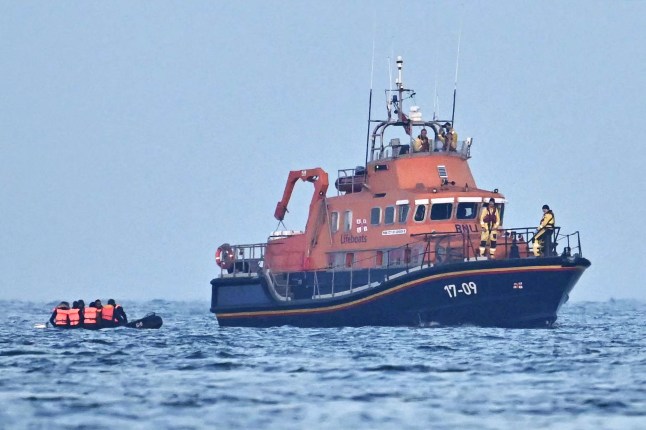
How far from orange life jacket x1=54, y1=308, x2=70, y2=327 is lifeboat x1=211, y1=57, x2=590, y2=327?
4.75 metres

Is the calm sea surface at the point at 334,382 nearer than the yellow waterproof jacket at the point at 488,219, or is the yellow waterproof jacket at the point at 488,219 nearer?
the calm sea surface at the point at 334,382

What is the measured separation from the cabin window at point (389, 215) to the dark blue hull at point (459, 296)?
1.50 meters

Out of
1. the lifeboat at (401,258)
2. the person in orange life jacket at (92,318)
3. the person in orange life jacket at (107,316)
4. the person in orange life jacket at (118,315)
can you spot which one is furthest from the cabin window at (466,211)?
the person in orange life jacket at (92,318)

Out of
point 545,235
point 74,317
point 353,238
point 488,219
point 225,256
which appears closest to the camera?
point 545,235

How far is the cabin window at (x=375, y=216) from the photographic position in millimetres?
35750

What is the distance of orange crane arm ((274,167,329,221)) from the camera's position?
3797 centimetres

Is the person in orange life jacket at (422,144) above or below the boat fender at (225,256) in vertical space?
above

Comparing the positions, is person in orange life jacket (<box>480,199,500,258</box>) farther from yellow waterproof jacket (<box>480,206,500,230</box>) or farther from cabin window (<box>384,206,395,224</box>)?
cabin window (<box>384,206,395,224</box>)

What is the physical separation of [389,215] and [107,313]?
28.7ft

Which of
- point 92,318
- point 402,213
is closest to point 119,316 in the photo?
point 92,318

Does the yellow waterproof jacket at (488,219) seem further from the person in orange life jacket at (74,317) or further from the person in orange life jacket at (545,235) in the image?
the person in orange life jacket at (74,317)

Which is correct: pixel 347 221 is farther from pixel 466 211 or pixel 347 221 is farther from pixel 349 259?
pixel 466 211

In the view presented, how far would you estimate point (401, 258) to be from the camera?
34.8m

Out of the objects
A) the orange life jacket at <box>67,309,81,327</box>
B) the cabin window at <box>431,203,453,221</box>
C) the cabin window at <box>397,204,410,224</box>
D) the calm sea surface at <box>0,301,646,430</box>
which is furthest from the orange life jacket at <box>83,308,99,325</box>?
the cabin window at <box>431,203,453,221</box>
